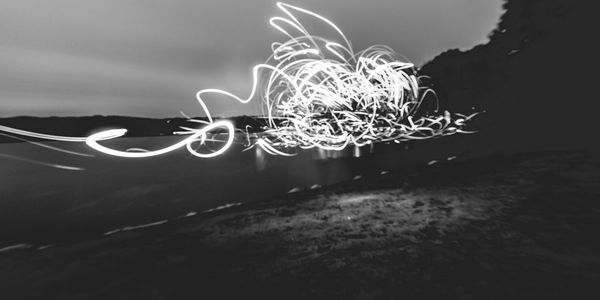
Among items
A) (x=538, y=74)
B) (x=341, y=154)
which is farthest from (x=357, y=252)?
(x=538, y=74)

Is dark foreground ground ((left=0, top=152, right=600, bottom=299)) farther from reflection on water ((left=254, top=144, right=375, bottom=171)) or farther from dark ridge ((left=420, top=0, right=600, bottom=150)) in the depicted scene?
reflection on water ((left=254, top=144, right=375, bottom=171))

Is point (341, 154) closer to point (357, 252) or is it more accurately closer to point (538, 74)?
point (538, 74)

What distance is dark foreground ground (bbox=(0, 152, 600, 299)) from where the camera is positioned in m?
3.48

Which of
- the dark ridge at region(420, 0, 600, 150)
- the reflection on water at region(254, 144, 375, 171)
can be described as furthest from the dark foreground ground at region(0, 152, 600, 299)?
the reflection on water at region(254, 144, 375, 171)

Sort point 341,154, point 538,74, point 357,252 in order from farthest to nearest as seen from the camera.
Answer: point 341,154 < point 538,74 < point 357,252

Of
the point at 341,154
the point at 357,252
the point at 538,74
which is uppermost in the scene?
the point at 538,74

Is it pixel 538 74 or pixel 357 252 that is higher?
pixel 538 74

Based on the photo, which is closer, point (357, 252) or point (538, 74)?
point (357, 252)

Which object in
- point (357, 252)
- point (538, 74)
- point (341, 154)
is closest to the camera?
point (357, 252)

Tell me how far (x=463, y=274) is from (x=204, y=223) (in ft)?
16.7

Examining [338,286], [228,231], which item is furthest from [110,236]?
[338,286]

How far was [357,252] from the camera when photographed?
4.44 meters

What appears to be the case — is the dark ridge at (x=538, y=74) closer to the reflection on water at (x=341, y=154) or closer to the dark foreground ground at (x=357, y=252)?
the reflection on water at (x=341, y=154)

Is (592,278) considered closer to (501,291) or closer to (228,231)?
(501,291)
